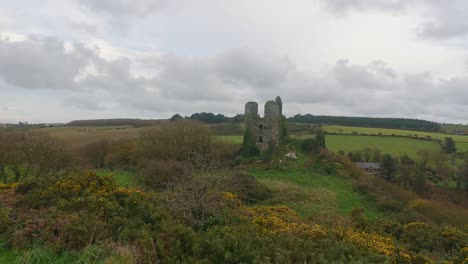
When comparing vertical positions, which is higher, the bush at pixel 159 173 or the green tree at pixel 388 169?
the bush at pixel 159 173

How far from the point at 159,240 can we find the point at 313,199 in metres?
13.1

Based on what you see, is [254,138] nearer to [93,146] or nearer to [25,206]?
[93,146]

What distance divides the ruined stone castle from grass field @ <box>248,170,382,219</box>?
5.61m

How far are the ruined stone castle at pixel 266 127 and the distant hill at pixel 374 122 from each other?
46735mm

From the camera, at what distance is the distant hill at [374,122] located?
261 feet

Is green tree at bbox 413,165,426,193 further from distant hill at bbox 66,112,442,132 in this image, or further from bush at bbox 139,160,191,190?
distant hill at bbox 66,112,442,132

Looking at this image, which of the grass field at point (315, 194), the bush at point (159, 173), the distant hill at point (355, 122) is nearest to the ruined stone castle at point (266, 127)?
the grass field at point (315, 194)

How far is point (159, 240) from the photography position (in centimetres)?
584

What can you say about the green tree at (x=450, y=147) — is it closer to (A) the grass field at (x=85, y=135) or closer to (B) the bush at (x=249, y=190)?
(B) the bush at (x=249, y=190)

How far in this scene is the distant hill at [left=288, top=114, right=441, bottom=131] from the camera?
79.5 metres

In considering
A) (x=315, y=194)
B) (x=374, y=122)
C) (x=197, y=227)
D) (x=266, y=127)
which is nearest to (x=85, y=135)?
(x=266, y=127)

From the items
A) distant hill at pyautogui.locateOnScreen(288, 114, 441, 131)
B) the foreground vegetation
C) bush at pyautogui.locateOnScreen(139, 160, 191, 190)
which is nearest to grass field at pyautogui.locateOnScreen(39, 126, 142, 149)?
bush at pyautogui.locateOnScreen(139, 160, 191, 190)

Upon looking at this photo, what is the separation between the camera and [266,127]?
31.0m

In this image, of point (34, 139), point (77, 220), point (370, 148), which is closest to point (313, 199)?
point (77, 220)
